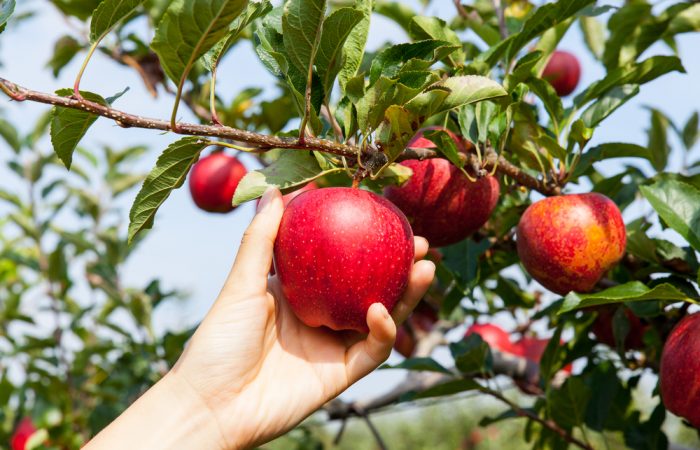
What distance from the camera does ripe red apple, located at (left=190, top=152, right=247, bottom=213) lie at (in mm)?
2732

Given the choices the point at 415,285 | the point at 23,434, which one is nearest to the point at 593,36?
the point at 415,285

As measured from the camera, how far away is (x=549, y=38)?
172 centimetres

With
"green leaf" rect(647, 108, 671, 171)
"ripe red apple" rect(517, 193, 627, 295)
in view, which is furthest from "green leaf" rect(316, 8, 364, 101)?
"green leaf" rect(647, 108, 671, 171)

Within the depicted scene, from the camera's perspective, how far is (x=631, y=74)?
1613 millimetres

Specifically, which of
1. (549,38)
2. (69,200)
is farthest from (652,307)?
(69,200)

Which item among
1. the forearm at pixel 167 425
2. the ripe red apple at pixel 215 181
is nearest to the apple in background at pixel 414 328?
the ripe red apple at pixel 215 181

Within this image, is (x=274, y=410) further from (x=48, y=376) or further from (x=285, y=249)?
(x=48, y=376)

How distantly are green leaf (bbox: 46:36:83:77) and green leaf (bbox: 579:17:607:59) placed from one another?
192 centimetres

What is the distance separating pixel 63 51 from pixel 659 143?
7.20 ft

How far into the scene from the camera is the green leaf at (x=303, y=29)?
1071 millimetres

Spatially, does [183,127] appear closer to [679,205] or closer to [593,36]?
[679,205]

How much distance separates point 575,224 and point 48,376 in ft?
9.21

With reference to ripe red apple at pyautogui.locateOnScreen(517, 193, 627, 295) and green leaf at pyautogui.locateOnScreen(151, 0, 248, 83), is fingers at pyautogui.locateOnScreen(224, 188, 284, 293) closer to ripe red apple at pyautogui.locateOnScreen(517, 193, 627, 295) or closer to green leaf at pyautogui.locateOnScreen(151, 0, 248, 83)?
green leaf at pyautogui.locateOnScreen(151, 0, 248, 83)

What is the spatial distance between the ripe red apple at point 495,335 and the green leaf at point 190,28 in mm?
1840
